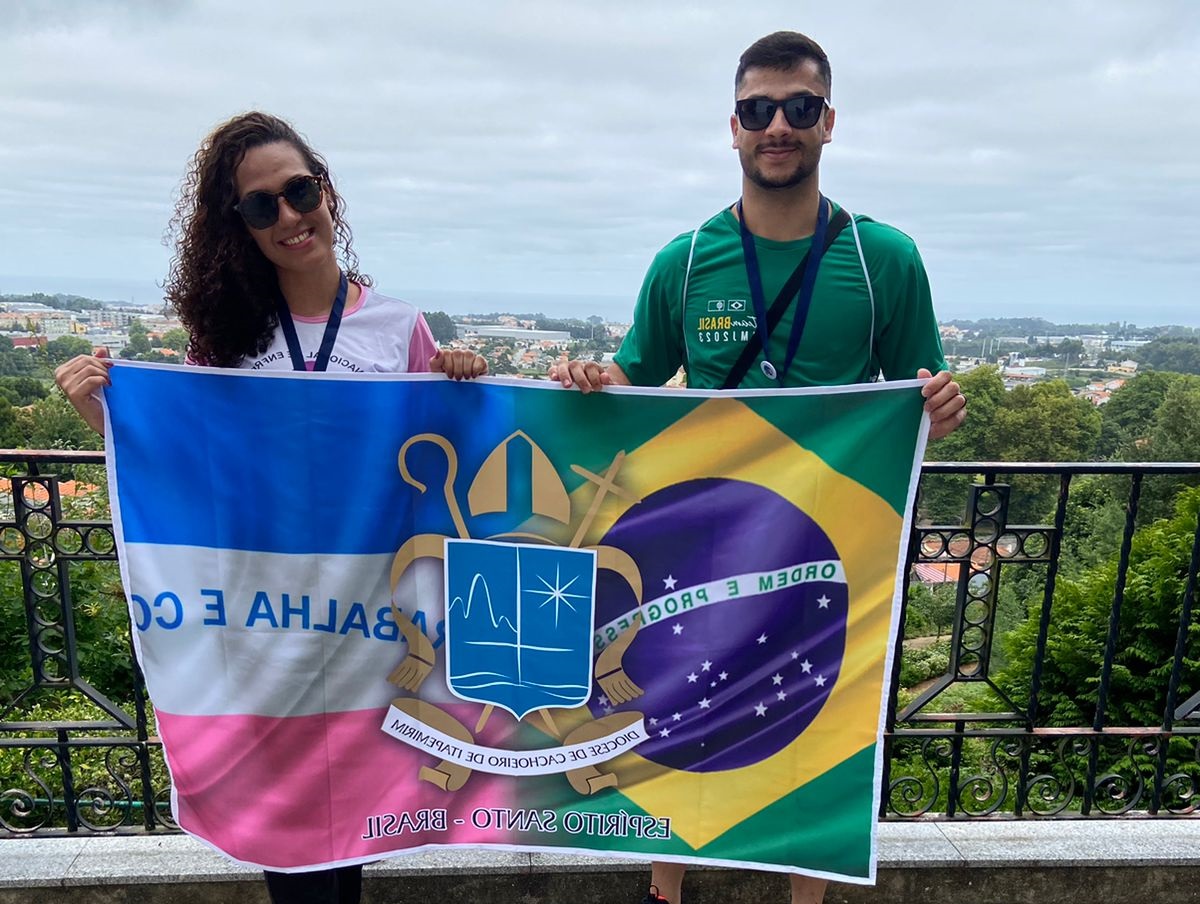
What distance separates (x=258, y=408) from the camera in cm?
250

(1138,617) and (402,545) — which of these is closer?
(402,545)

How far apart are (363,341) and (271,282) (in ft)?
1.00

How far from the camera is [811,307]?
2455mm

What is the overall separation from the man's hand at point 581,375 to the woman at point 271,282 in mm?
235

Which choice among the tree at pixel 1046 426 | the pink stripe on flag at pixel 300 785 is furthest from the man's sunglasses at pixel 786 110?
the tree at pixel 1046 426

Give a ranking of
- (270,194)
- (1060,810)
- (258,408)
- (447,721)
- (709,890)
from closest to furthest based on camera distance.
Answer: (270,194) → (258,408) → (447,721) → (709,890) → (1060,810)

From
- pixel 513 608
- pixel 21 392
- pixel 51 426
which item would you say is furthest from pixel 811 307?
pixel 21 392

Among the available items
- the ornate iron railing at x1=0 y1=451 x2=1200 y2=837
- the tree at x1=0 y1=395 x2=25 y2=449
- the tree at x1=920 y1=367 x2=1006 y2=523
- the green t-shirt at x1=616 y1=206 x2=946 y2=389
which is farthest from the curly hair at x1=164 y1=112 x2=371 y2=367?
the tree at x1=920 y1=367 x2=1006 y2=523

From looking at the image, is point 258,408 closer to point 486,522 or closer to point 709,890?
point 486,522

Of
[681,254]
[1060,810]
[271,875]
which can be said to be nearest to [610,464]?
[681,254]

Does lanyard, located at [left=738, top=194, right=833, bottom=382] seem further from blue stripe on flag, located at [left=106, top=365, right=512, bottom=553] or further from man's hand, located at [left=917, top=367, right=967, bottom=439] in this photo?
blue stripe on flag, located at [left=106, top=365, right=512, bottom=553]

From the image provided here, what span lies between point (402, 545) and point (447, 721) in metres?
0.60

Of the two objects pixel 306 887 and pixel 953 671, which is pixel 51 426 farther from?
pixel 953 671

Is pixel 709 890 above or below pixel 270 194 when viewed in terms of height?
below
